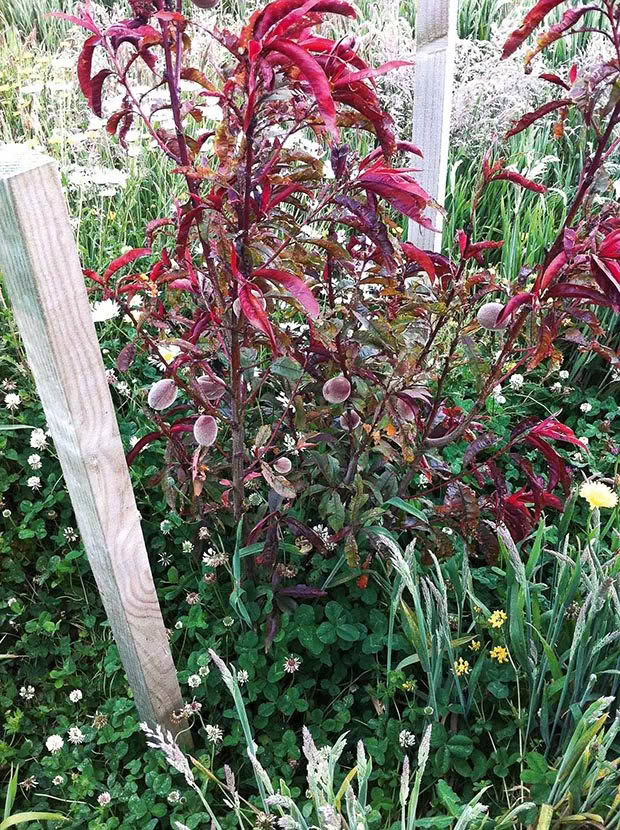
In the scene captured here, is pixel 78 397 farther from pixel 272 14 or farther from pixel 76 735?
pixel 76 735

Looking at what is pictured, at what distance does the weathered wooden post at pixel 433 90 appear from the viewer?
5.76ft

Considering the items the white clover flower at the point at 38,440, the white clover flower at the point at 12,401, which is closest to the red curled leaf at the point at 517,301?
the white clover flower at the point at 38,440

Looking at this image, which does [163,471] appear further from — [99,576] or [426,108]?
[426,108]

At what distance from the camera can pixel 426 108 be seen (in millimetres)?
1886

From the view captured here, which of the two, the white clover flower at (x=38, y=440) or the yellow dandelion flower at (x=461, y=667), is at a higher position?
the white clover flower at (x=38, y=440)

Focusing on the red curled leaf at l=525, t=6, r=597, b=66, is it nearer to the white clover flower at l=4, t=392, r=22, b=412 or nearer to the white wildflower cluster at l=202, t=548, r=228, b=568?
the white wildflower cluster at l=202, t=548, r=228, b=568

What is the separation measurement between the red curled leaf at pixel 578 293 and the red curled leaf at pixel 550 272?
2 centimetres

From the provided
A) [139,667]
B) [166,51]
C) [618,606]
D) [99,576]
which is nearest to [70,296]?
[166,51]

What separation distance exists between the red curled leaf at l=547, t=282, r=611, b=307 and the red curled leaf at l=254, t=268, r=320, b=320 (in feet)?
1.39

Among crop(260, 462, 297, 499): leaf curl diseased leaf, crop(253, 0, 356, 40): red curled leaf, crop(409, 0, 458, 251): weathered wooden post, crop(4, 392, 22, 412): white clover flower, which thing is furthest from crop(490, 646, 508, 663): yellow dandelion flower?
crop(4, 392, 22, 412): white clover flower

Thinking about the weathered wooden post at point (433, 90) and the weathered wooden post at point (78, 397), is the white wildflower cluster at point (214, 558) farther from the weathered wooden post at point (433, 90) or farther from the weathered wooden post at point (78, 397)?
the weathered wooden post at point (433, 90)

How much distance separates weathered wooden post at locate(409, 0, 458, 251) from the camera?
1757 millimetres

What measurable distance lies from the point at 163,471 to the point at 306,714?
1.89 feet

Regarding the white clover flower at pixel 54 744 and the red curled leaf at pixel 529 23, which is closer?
the red curled leaf at pixel 529 23
